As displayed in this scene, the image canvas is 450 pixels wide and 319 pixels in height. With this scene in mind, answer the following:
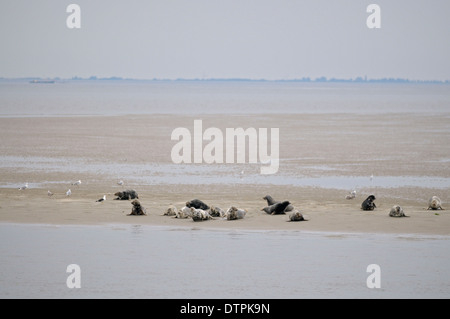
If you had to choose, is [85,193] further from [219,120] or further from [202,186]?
[219,120]

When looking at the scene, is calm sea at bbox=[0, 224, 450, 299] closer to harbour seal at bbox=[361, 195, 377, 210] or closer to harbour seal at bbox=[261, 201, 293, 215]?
harbour seal at bbox=[261, 201, 293, 215]

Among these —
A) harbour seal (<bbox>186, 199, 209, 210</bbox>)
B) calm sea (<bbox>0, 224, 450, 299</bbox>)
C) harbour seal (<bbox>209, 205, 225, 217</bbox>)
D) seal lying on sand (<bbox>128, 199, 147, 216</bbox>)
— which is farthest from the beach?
harbour seal (<bbox>186, 199, 209, 210</bbox>)

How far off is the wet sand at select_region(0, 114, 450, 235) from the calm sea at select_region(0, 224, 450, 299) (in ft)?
3.30

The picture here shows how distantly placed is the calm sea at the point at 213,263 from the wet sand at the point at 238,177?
101 centimetres

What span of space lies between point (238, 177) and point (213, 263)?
11.0 m

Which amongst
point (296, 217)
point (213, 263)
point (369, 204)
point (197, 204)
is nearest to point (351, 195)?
point (369, 204)

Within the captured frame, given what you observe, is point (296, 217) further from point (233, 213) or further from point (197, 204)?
point (197, 204)

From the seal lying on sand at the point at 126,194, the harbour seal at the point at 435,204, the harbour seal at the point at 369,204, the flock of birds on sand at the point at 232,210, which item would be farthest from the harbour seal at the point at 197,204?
the harbour seal at the point at 435,204

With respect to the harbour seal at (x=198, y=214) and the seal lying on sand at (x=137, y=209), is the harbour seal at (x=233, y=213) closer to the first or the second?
the harbour seal at (x=198, y=214)

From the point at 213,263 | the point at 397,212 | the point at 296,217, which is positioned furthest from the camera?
the point at 397,212

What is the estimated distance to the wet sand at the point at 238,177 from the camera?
659 inches

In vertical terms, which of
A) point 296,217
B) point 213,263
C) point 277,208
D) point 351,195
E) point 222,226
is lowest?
point 213,263

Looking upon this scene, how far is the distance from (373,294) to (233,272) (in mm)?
2444

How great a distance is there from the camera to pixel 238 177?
23.7 meters
